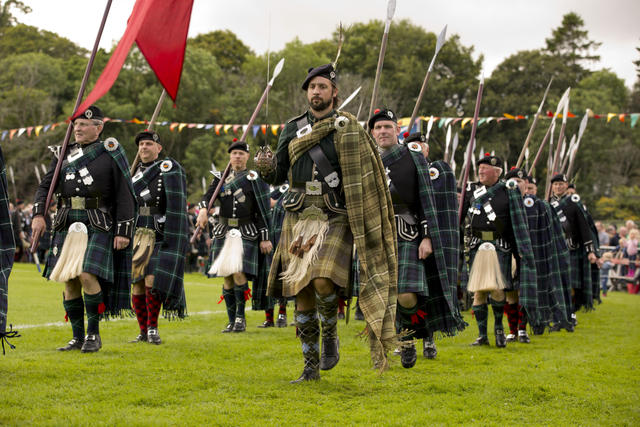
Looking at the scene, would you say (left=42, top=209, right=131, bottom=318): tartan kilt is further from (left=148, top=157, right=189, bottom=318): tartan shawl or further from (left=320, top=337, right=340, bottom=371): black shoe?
(left=320, top=337, right=340, bottom=371): black shoe

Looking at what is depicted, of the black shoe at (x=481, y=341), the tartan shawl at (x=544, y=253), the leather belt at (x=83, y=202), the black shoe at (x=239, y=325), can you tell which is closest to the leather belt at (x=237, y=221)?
the black shoe at (x=239, y=325)

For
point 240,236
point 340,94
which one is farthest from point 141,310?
point 340,94

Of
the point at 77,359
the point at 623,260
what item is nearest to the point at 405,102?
the point at 623,260

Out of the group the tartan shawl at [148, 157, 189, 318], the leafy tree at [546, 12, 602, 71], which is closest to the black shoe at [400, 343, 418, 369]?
the tartan shawl at [148, 157, 189, 318]

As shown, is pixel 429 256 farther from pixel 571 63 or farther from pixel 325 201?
pixel 571 63

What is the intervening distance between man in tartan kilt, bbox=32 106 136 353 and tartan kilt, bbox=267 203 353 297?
5.93ft

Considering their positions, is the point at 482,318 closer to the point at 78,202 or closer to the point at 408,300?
the point at 408,300

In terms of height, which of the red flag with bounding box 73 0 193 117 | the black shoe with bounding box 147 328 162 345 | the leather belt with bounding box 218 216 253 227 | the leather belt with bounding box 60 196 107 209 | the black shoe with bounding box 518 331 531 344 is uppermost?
the red flag with bounding box 73 0 193 117

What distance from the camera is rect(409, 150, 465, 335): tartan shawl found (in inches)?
259

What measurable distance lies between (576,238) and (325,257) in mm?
7753

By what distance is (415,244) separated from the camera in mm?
6668

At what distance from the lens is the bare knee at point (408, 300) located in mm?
6547

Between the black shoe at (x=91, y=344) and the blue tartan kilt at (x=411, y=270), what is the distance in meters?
2.79

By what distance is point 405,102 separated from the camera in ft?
151
